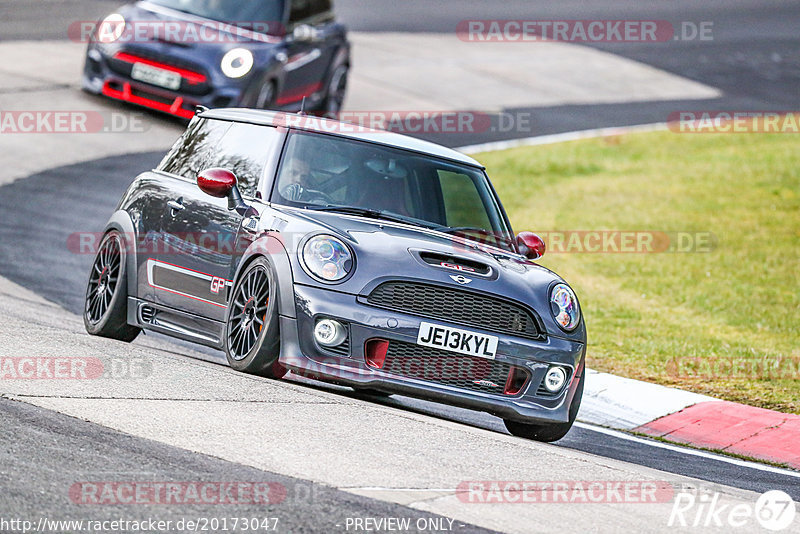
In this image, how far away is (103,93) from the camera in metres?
16.2

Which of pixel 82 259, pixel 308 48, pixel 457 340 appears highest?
pixel 308 48

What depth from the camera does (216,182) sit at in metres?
7.65

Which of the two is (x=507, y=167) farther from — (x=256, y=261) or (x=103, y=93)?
(x=256, y=261)

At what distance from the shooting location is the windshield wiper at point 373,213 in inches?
304

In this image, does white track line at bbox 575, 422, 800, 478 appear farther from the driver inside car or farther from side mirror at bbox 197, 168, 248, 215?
side mirror at bbox 197, 168, 248, 215

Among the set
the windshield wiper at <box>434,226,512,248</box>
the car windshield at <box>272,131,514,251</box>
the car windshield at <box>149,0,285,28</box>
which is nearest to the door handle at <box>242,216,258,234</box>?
the car windshield at <box>272,131,514,251</box>

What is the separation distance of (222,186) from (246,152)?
0.62 meters

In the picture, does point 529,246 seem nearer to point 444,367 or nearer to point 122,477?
point 444,367

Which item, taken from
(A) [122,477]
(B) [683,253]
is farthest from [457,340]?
(B) [683,253]

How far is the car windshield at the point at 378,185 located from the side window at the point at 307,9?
9095mm

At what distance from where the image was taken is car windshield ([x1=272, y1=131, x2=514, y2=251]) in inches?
308

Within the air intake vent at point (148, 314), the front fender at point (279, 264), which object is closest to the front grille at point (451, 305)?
the front fender at point (279, 264)

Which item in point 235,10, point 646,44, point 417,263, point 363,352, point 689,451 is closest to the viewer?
point 363,352

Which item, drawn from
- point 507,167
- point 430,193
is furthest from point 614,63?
point 430,193
